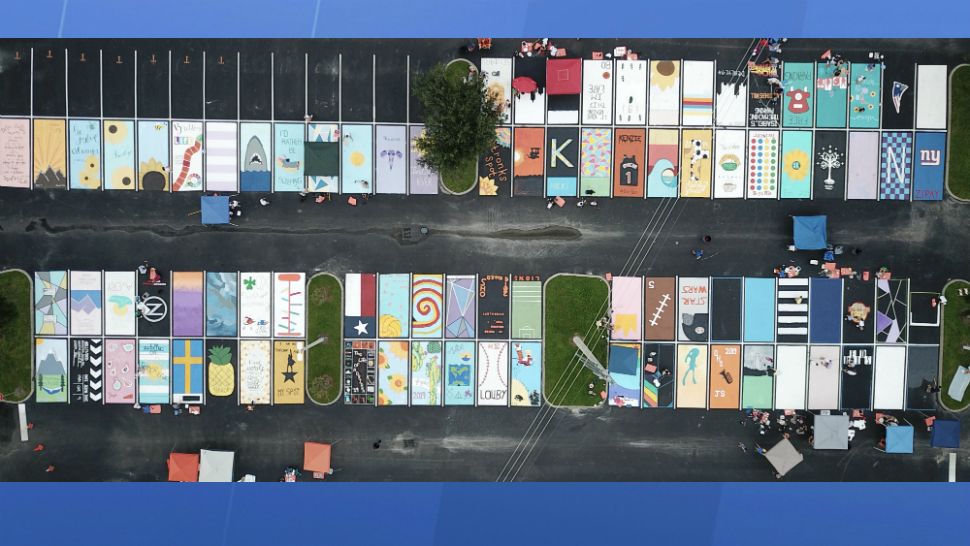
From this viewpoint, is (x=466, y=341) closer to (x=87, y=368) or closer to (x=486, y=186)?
(x=486, y=186)

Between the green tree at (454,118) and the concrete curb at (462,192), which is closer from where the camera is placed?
the green tree at (454,118)

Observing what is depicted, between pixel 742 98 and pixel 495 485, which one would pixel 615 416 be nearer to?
pixel 495 485

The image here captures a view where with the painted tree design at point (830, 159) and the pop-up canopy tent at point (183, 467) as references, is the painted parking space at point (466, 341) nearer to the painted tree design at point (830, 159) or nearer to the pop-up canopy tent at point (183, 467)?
the pop-up canopy tent at point (183, 467)

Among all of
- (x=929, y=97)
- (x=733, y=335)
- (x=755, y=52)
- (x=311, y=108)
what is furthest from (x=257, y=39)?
(x=929, y=97)

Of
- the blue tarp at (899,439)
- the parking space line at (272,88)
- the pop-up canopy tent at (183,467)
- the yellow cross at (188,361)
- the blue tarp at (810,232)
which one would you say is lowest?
the pop-up canopy tent at (183,467)

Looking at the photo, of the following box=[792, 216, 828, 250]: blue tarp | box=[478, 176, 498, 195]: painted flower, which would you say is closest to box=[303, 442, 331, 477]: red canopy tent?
box=[478, 176, 498, 195]: painted flower

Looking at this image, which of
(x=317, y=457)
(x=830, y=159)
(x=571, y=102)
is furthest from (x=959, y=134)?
(x=317, y=457)

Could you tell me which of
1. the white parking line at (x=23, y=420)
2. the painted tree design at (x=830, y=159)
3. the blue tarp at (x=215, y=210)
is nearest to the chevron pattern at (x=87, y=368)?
the white parking line at (x=23, y=420)

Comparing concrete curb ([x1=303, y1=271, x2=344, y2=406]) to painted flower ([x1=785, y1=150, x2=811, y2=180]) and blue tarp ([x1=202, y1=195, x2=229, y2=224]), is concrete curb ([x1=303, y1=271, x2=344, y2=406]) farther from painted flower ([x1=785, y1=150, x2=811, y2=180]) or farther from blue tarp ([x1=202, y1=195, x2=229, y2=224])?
painted flower ([x1=785, y1=150, x2=811, y2=180])
